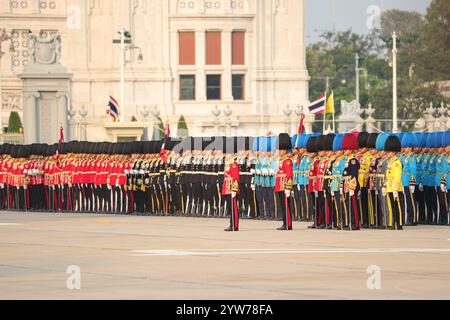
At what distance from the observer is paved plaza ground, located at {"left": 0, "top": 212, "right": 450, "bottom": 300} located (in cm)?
1941

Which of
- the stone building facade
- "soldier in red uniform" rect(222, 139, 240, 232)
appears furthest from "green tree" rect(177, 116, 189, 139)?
"soldier in red uniform" rect(222, 139, 240, 232)

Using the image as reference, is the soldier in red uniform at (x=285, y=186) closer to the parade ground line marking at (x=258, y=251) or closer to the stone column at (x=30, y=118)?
the parade ground line marking at (x=258, y=251)

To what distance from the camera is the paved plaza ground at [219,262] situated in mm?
19406

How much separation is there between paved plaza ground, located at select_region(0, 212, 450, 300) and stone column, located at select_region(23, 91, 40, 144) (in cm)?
2476

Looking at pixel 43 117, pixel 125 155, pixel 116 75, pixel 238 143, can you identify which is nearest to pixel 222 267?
pixel 238 143

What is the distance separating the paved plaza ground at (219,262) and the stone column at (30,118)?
81.2 feet

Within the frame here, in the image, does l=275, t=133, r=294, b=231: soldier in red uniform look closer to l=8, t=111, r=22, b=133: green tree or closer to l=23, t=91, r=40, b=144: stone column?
l=23, t=91, r=40, b=144: stone column

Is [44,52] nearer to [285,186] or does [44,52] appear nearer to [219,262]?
[285,186]

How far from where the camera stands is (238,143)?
38281 millimetres

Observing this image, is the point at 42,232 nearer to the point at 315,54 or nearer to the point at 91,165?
the point at 91,165

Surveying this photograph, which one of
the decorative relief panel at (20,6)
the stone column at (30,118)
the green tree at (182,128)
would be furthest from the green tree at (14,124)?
the decorative relief panel at (20,6)

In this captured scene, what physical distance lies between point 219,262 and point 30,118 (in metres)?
35.7

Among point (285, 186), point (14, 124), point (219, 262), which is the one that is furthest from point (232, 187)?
point (14, 124)

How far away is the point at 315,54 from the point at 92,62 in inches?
2360
